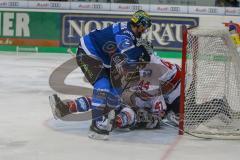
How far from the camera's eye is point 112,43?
5.24 meters

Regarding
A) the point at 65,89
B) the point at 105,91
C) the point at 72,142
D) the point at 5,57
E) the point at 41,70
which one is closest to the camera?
the point at 72,142

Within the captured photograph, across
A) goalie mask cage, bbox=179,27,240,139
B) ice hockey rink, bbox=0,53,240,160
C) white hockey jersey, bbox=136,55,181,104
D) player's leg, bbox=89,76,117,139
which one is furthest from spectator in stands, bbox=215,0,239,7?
player's leg, bbox=89,76,117,139

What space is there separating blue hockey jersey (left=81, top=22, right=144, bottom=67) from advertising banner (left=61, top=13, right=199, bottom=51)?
21.7ft

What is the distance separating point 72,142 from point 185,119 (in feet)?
3.32

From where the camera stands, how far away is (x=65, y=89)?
7.66m

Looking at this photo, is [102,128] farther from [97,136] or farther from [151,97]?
[151,97]

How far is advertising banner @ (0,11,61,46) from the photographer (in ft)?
41.0

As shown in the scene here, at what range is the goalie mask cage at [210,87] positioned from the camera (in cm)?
517

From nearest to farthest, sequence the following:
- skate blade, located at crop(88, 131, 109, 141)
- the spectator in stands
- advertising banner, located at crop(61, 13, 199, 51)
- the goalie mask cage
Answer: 1. skate blade, located at crop(88, 131, 109, 141)
2. the goalie mask cage
3. advertising banner, located at crop(61, 13, 199, 51)
4. the spectator in stands

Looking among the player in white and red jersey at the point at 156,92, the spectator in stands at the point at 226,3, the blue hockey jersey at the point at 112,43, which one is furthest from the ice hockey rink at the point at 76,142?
the spectator in stands at the point at 226,3

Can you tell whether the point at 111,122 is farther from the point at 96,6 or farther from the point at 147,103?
the point at 96,6

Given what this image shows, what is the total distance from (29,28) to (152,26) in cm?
253

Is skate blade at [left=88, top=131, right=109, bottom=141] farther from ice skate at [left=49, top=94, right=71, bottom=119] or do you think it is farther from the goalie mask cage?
the goalie mask cage

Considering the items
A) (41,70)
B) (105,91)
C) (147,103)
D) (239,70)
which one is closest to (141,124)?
(147,103)
